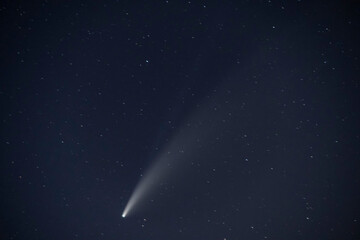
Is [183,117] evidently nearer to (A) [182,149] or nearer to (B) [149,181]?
(A) [182,149]

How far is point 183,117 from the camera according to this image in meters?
0.82

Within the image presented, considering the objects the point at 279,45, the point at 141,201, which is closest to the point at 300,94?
Result: the point at 279,45

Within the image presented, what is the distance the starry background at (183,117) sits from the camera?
76 cm

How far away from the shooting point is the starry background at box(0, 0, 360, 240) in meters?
0.76

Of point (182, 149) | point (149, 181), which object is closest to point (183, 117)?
point (182, 149)

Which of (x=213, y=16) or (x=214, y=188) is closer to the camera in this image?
(x=213, y=16)

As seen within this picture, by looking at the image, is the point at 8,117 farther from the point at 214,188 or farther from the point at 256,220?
the point at 256,220

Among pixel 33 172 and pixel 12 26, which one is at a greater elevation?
pixel 12 26

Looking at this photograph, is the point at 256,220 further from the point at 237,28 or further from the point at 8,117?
the point at 8,117

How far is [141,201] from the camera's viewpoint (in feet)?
2.92

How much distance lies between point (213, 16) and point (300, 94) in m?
0.38

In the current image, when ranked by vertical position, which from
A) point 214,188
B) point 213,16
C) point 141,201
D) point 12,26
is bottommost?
point 214,188

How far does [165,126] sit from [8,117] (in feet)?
1.79

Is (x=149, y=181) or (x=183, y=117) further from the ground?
(x=183, y=117)
